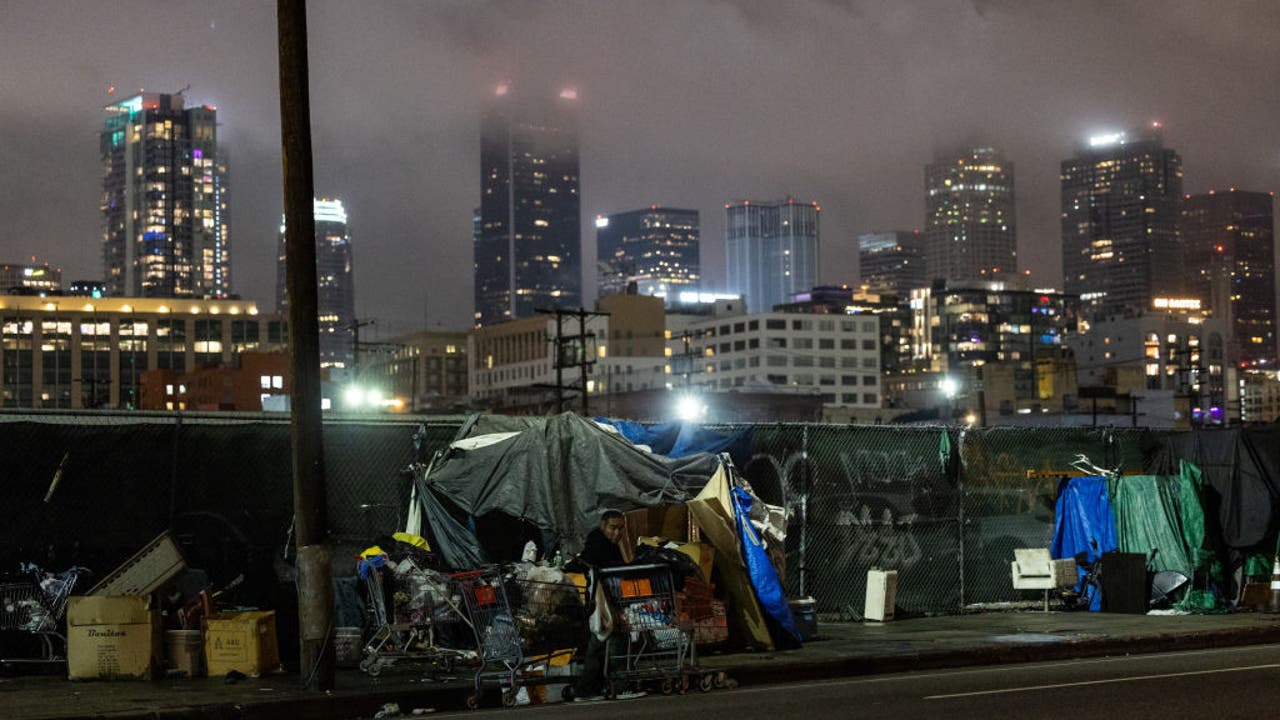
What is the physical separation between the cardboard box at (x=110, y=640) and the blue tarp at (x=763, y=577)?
21.3ft

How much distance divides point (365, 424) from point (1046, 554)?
984 centimetres

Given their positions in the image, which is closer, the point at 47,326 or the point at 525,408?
the point at 525,408

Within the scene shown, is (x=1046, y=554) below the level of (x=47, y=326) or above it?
below

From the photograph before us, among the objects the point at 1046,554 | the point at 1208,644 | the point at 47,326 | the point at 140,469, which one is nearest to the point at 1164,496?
the point at 1046,554

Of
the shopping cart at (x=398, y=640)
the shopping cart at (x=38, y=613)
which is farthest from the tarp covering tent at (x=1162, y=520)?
the shopping cart at (x=38, y=613)

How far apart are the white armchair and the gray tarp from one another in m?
5.64

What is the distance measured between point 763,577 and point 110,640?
699 centimetres

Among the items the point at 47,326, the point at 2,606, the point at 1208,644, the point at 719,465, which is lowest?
the point at 1208,644

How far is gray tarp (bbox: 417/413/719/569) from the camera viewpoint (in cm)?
1596

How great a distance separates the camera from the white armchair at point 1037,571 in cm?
1938

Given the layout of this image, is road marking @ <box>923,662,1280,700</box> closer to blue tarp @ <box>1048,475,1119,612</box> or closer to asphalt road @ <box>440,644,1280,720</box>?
asphalt road @ <box>440,644,1280,720</box>

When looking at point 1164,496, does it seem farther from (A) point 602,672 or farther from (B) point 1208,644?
(A) point 602,672

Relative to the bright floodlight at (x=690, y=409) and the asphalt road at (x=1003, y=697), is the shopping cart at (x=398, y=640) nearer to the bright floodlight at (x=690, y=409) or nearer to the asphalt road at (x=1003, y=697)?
the asphalt road at (x=1003, y=697)

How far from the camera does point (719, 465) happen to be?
16.6m
